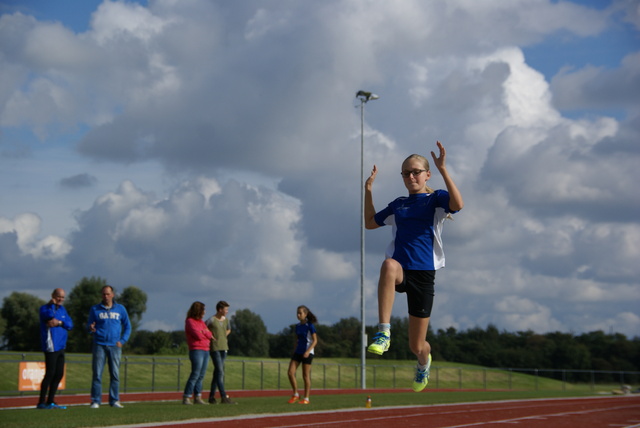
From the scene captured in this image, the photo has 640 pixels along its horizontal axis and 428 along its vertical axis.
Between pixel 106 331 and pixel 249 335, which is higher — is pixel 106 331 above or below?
below

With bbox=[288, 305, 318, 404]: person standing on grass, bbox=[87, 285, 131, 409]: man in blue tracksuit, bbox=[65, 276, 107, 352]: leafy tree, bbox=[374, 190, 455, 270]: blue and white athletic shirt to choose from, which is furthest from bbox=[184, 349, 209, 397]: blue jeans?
bbox=[65, 276, 107, 352]: leafy tree

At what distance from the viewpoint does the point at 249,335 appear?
98188 mm

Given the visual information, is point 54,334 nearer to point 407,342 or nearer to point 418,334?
point 418,334

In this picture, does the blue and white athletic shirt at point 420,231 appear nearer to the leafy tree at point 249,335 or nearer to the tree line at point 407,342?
the tree line at point 407,342

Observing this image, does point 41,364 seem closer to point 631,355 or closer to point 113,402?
point 113,402

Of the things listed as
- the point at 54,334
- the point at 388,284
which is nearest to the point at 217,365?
the point at 54,334

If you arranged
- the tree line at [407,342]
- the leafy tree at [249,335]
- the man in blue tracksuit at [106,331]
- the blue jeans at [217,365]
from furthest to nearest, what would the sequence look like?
the leafy tree at [249,335]
the tree line at [407,342]
the blue jeans at [217,365]
the man in blue tracksuit at [106,331]

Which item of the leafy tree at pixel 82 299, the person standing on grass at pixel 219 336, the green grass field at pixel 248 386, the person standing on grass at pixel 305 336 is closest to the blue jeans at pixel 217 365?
the person standing on grass at pixel 219 336

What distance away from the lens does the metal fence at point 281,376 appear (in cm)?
2792

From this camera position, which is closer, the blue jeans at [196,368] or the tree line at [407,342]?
the blue jeans at [196,368]

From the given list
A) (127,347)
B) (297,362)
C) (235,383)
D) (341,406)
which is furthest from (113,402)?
(127,347)

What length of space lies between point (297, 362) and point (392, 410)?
2443mm

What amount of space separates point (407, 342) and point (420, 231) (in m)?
59.6

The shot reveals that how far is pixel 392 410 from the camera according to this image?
18156 mm
